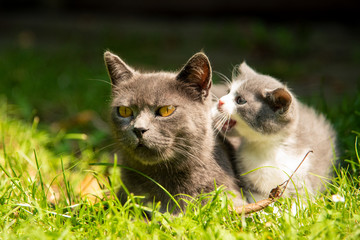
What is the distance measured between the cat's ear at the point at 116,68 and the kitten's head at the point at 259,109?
591 millimetres

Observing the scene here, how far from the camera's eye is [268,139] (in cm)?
223

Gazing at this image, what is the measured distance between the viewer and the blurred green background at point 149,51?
366cm

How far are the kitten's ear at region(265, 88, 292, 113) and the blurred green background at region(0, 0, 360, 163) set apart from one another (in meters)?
0.65

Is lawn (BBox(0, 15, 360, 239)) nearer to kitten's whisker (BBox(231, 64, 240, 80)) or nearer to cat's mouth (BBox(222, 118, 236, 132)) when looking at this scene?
cat's mouth (BBox(222, 118, 236, 132))

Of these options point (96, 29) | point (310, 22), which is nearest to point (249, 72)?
Answer: point (310, 22)

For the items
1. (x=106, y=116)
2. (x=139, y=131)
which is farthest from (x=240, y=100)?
(x=106, y=116)

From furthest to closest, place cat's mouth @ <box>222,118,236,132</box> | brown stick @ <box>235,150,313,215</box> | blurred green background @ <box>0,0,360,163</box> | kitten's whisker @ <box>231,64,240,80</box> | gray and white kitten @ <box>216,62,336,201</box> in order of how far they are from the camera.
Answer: blurred green background @ <box>0,0,360,163</box>
kitten's whisker @ <box>231,64,240,80</box>
cat's mouth @ <box>222,118,236,132</box>
gray and white kitten @ <box>216,62,336,201</box>
brown stick @ <box>235,150,313,215</box>

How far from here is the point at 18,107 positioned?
140 inches

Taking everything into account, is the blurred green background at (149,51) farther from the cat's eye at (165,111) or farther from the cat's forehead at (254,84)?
the cat's eye at (165,111)

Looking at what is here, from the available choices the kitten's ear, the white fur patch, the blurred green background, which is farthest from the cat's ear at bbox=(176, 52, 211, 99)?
the blurred green background

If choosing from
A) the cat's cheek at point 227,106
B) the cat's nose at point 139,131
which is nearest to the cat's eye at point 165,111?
the cat's nose at point 139,131

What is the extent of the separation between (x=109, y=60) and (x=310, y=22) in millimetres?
5324

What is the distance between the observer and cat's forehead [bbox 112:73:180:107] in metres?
2.06

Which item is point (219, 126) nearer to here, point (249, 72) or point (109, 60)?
point (249, 72)
